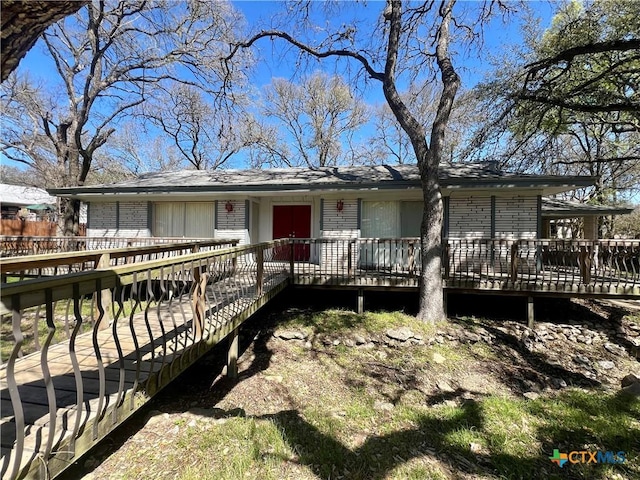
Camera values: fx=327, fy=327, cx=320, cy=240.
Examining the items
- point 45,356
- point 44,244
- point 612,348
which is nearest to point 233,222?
point 44,244

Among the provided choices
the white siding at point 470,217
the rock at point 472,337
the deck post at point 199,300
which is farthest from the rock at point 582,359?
the deck post at point 199,300

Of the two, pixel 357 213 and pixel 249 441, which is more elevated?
pixel 357 213

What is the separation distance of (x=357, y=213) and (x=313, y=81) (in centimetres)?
1798

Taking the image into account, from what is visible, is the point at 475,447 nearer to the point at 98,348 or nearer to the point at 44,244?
the point at 98,348

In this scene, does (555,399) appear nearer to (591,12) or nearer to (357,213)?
(357,213)

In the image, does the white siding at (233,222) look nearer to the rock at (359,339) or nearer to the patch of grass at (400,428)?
the rock at (359,339)

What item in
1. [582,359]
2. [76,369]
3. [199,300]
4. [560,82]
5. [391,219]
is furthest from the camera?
[391,219]

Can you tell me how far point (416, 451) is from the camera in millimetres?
3160

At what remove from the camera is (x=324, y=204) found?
33.9 feet

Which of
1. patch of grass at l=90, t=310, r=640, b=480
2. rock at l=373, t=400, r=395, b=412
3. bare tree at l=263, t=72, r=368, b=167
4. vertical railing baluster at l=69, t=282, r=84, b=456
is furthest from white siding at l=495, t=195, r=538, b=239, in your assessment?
bare tree at l=263, t=72, r=368, b=167

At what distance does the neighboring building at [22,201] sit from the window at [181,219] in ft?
61.7

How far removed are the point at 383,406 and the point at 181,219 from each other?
369 inches

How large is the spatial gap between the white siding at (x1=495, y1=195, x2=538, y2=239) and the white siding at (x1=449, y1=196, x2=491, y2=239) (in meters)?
0.28

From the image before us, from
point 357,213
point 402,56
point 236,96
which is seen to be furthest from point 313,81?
point 357,213
